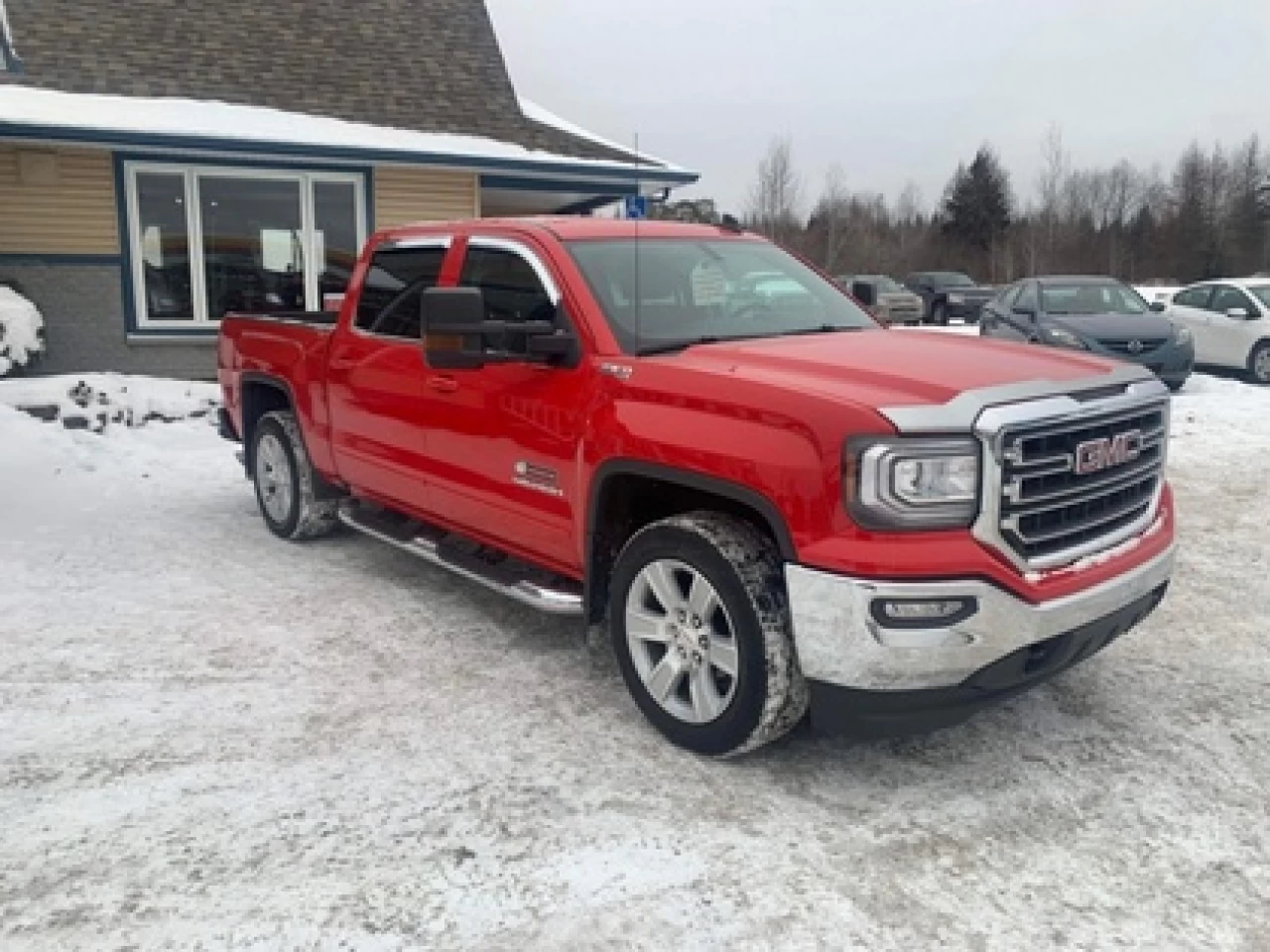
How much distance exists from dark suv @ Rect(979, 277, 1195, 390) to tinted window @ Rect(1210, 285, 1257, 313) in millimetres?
1787

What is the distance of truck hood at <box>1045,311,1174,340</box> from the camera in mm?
12547

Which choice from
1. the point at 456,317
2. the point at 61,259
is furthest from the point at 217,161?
the point at 456,317

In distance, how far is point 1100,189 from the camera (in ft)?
223

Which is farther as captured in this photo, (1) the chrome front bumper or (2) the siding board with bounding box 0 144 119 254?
(2) the siding board with bounding box 0 144 119 254

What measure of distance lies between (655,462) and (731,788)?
44.1 inches

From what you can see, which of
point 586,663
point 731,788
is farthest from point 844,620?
point 586,663

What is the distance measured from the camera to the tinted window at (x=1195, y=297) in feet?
52.0

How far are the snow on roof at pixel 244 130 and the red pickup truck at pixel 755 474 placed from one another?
281 inches

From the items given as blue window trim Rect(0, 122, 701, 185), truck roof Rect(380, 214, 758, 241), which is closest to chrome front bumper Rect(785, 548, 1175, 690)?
truck roof Rect(380, 214, 758, 241)

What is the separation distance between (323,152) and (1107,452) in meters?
10.2

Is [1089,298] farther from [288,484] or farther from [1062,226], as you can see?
[1062,226]

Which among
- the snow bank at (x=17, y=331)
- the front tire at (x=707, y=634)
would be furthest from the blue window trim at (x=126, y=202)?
the front tire at (x=707, y=634)

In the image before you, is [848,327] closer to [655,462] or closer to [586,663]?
[655,462]

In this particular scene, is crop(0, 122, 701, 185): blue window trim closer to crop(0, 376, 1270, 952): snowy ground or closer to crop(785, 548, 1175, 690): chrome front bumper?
crop(0, 376, 1270, 952): snowy ground
